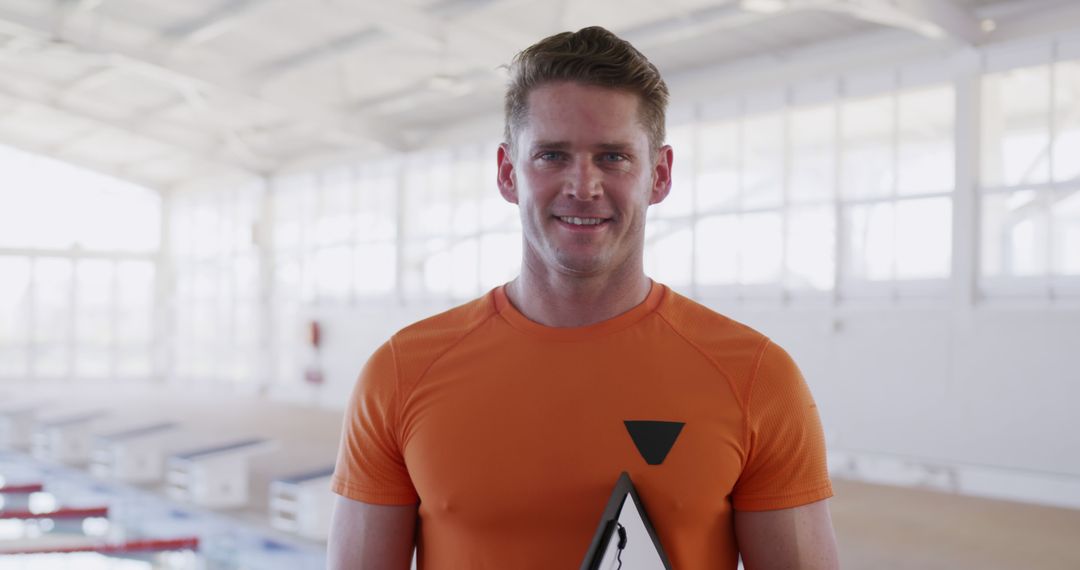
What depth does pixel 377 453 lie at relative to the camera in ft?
6.15

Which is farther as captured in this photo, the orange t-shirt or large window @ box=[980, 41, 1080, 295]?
large window @ box=[980, 41, 1080, 295]

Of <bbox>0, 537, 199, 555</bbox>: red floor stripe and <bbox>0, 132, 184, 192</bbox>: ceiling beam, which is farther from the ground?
<bbox>0, 132, 184, 192</bbox>: ceiling beam

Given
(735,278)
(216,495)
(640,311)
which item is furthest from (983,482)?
(640,311)

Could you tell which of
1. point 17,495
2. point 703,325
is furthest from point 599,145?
point 17,495

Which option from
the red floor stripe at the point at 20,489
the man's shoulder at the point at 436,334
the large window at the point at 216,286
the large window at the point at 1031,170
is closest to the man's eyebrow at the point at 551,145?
the man's shoulder at the point at 436,334

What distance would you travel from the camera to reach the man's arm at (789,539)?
172cm

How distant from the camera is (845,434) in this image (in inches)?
460

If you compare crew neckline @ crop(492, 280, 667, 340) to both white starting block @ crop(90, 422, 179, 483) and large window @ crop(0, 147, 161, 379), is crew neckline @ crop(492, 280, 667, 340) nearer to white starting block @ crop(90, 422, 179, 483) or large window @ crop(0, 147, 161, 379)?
white starting block @ crop(90, 422, 179, 483)

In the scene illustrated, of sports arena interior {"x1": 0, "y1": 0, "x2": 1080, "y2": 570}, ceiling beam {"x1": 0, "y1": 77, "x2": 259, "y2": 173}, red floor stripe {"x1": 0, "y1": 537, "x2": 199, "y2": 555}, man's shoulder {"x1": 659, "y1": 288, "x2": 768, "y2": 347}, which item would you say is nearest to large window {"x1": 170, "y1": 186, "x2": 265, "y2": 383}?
ceiling beam {"x1": 0, "y1": 77, "x2": 259, "y2": 173}

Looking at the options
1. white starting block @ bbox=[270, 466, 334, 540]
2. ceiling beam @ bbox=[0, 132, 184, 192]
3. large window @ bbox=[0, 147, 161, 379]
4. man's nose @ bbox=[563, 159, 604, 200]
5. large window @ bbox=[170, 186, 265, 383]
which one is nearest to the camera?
man's nose @ bbox=[563, 159, 604, 200]

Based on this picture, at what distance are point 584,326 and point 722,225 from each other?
11549 mm

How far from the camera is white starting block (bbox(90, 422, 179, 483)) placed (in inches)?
440

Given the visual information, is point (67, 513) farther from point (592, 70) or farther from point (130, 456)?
point (592, 70)

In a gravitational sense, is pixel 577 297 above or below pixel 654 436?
above
